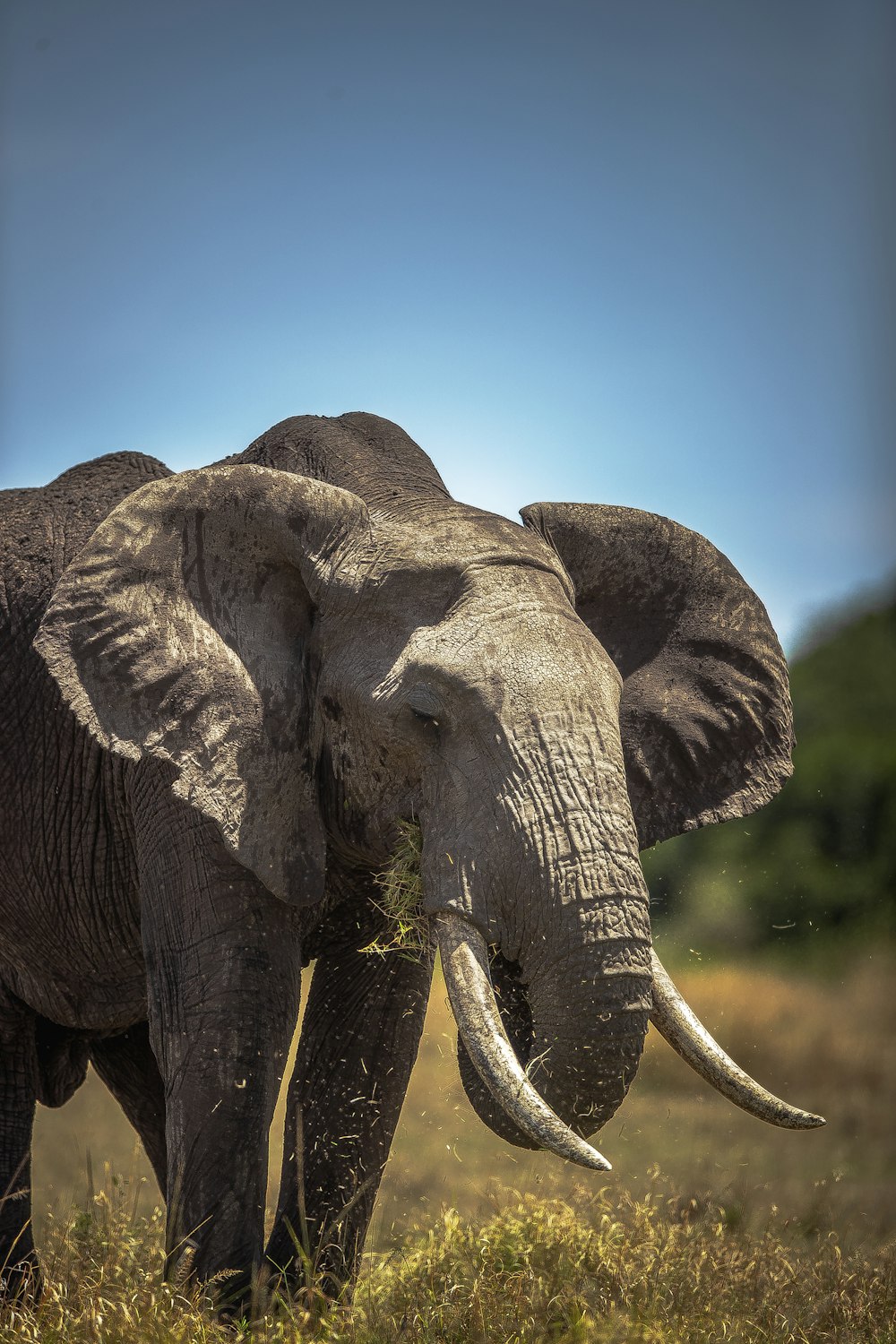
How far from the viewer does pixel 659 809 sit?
16.3 feet

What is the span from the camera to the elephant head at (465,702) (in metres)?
3.80

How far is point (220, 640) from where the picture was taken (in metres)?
4.50

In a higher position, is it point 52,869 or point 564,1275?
point 52,869

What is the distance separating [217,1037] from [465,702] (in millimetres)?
1227

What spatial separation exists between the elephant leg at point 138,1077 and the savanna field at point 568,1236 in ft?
0.83

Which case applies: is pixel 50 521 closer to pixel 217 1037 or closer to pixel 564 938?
pixel 217 1037

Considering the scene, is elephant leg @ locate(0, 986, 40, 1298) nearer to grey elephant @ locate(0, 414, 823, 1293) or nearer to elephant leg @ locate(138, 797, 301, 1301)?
grey elephant @ locate(0, 414, 823, 1293)

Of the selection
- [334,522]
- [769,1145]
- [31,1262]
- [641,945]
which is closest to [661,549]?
[334,522]

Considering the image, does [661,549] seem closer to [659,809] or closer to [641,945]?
[659,809]

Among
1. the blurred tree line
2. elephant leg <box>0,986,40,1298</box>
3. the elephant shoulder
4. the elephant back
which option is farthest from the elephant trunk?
the blurred tree line

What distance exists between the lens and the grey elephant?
12.7 feet

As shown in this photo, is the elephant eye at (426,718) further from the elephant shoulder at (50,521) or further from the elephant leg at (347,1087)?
the elephant shoulder at (50,521)

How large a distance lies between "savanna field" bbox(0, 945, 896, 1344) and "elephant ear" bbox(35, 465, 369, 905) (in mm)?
805

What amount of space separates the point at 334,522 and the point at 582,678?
923 mm
